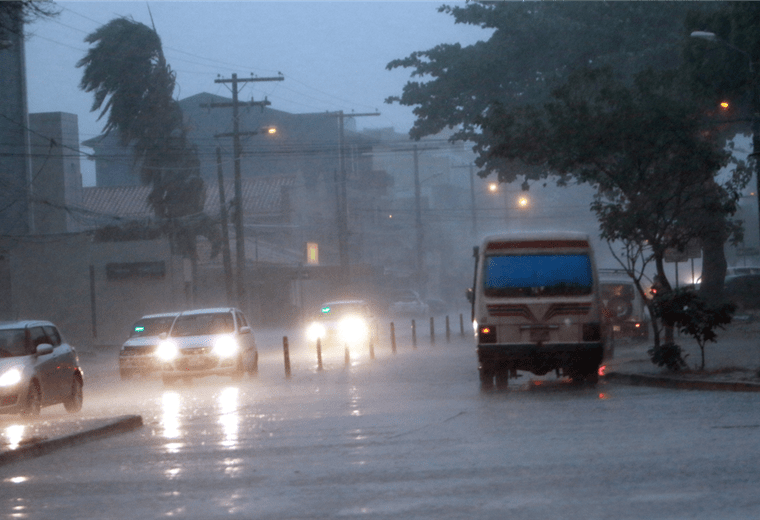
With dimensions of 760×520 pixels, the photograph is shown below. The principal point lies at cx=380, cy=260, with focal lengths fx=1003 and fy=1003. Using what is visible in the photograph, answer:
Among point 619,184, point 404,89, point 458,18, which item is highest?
point 458,18

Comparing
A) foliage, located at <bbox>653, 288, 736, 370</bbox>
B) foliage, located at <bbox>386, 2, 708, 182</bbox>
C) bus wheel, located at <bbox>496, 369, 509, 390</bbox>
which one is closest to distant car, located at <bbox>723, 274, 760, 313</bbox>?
foliage, located at <bbox>386, 2, 708, 182</bbox>

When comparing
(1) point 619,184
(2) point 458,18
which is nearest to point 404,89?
(2) point 458,18

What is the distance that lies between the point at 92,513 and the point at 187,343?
46.1ft

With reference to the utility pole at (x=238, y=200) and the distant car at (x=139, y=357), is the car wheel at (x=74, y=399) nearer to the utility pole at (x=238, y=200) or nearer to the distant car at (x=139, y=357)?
the distant car at (x=139, y=357)

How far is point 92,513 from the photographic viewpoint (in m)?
7.55

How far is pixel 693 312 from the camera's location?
55.7 ft

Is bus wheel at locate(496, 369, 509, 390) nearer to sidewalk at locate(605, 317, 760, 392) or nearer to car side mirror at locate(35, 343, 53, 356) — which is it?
sidewalk at locate(605, 317, 760, 392)

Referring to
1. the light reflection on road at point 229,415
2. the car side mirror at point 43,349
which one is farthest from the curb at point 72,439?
the car side mirror at point 43,349

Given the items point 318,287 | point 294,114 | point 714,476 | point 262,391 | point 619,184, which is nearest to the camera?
point 714,476

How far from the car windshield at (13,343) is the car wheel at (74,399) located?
1.41m

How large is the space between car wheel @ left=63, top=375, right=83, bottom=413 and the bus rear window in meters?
7.24

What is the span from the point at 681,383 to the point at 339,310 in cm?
1946

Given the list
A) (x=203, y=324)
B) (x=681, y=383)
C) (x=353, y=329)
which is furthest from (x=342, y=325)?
(x=681, y=383)

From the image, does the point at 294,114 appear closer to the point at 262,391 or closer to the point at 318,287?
the point at 318,287
